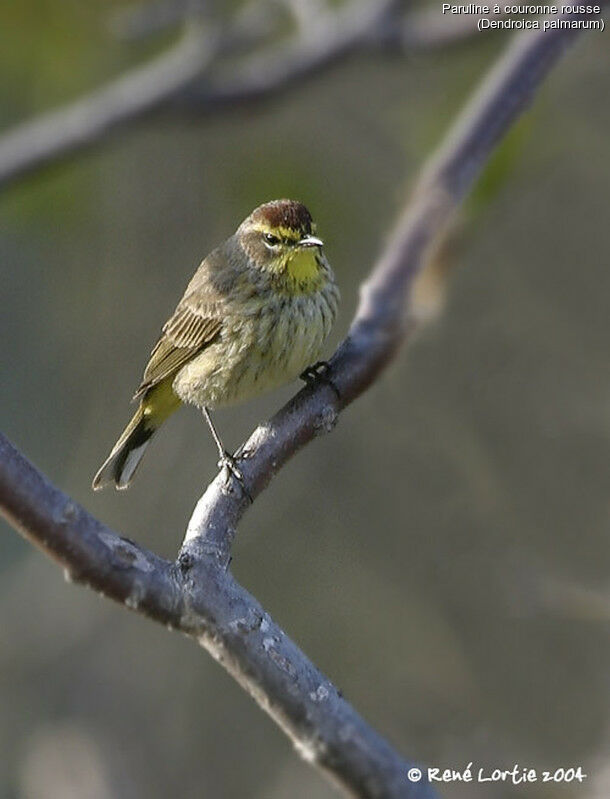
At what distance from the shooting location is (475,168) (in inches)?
125

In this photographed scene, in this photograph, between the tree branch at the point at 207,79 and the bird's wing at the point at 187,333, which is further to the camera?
the tree branch at the point at 207,79

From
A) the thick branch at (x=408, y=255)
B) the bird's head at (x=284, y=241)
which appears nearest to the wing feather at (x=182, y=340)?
the bird's head at (x=284, y=241)

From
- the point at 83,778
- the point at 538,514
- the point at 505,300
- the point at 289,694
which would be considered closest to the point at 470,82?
the point at 505,300

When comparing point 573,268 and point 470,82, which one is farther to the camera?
point 573,268

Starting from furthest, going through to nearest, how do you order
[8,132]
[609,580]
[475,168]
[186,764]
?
[8,132] < [186,764] < [609,580] < [475,168]

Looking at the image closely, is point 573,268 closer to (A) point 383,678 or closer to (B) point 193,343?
(A) point 383,678

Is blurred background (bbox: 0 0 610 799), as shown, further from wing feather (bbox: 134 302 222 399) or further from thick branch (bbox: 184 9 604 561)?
thick branch (bbox: 184 9 604 561)

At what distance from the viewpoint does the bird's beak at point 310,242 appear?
12.9 feet

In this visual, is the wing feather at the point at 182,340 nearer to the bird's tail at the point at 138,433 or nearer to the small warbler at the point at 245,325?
the small warbler at the point at 245,325

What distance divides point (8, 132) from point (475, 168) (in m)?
5.69

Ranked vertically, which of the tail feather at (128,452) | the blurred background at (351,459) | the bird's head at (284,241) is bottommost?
the tail feather at (128,452)

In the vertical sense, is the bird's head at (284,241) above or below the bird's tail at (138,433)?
above

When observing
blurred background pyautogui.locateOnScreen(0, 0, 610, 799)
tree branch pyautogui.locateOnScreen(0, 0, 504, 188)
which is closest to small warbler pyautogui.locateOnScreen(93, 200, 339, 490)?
tree branch pyautogui.locateOnScreen(0, 0, 504, 188)

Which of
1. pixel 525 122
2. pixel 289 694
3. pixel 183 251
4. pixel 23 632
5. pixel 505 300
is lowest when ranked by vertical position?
pixel 289 694
